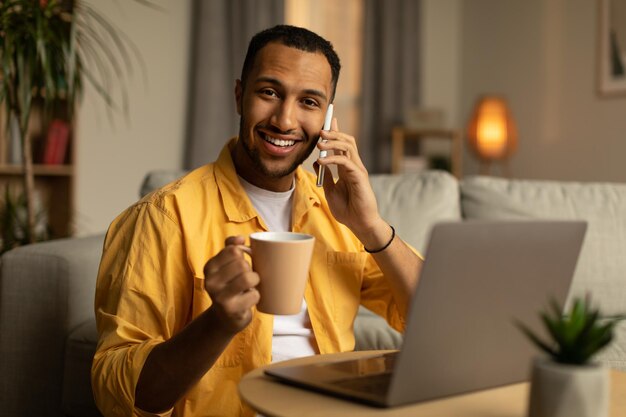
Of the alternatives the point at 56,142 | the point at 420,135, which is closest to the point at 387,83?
the point at 420,135

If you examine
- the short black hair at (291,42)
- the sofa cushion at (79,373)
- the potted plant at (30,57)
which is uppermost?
the potted plant at (30,57)

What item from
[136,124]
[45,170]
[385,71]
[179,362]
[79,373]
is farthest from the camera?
[385,71]

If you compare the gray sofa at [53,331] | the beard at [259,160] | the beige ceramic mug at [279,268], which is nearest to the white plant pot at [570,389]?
the beige ceramic mug at [279,268]

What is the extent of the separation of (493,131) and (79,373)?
327cm

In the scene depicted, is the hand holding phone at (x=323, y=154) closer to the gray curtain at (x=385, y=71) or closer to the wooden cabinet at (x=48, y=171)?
→ the wooden cabinet at (x=48, y=171)

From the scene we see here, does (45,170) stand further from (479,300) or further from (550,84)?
(550,84)

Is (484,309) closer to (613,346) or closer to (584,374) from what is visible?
(584,374)

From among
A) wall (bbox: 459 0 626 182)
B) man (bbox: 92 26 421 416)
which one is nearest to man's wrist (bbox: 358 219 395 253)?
man (bbox: 92 26 421 416)

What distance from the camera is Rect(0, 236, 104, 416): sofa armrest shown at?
1829mm

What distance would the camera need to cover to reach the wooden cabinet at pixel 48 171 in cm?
324

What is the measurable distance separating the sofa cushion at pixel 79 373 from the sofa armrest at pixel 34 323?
34mm

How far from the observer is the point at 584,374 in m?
0.72

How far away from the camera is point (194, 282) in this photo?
1228mm

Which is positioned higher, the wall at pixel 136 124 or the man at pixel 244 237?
the wall at pixel 136 124
